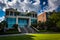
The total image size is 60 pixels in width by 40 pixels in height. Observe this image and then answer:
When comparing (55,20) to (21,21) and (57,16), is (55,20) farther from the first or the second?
(21,21)

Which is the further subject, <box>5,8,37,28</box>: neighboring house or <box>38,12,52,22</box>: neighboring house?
<box>38,12,52,22</box>: neighboring house

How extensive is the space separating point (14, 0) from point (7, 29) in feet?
4.96

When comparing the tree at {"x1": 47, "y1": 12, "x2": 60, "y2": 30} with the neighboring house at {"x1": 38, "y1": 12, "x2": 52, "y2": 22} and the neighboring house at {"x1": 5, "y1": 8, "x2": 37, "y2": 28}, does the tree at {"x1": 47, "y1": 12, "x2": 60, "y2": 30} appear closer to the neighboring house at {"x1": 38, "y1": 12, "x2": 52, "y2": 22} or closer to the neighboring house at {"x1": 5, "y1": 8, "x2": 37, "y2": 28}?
the neighboring house at {"x1": 38, "y1": 12, "x2": 52, "y2": 22}

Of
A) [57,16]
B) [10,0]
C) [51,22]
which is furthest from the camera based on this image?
[57,16]

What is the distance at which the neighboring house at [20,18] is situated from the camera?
8.06 metres

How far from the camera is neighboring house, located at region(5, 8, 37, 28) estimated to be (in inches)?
317

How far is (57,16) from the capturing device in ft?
28.6

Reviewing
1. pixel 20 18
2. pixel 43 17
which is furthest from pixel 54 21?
pixel 20 18

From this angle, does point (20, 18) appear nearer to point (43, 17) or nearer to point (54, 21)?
point (43, 17)

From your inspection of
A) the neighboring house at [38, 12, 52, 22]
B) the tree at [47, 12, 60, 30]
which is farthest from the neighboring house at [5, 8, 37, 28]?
the tree at [47, 12, 60, 30]

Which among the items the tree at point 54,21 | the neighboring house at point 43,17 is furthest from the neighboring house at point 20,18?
the tree at point 54,21

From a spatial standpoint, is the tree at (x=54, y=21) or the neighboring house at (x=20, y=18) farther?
the tree at (x=54, y=21)

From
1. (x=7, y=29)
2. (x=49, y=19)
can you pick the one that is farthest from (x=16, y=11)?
(x=49, y=19)

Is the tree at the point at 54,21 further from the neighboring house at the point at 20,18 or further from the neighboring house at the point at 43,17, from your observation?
the neighboring house at the point at 20,18
